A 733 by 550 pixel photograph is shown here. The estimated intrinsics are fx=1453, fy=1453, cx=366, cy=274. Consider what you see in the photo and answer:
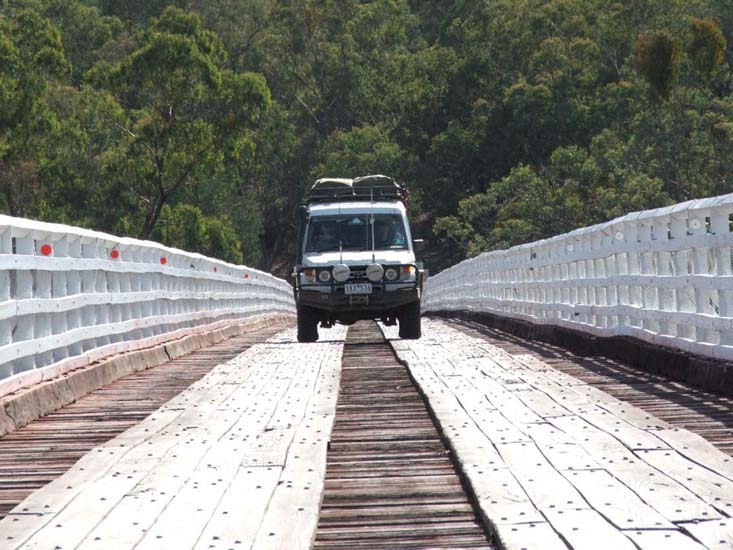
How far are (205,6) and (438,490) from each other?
95011 millimetres

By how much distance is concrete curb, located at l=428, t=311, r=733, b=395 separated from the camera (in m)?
10.8

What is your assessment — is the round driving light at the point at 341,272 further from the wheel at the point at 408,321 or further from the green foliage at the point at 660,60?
the green foliage at the point at 660,60

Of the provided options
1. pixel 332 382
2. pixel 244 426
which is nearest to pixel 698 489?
pixel 244 426

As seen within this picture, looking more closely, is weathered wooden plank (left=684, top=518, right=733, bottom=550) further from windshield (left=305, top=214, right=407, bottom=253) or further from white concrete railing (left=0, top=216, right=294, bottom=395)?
windshield (left=305, top=214, right=407, bottom=253)

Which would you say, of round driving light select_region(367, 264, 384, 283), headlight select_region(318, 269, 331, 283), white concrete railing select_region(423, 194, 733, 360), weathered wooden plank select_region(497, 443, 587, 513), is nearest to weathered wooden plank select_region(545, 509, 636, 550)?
weathered wooden plank select_region(497, 443, 587, 513)

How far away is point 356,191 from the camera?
78.6 feet

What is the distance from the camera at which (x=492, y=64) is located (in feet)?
270

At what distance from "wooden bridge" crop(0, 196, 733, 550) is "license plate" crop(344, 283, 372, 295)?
1.62 metres

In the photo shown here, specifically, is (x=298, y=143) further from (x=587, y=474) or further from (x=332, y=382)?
(x=587, y=474)

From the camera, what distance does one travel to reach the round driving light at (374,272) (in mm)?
21375

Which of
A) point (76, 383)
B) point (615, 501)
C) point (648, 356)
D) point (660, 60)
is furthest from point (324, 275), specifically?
point (660, 60)

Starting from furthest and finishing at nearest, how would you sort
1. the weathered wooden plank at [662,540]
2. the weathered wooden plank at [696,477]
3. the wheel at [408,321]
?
the wheel at [408,321]
the weathered wooden plank at [696,477]
the weathered wooden plank at [662,540]

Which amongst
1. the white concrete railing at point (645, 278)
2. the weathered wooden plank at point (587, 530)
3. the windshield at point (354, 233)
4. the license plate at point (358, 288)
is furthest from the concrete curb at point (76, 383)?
the white concrete railing at point (645, 278)

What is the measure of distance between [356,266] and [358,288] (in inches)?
14.0
